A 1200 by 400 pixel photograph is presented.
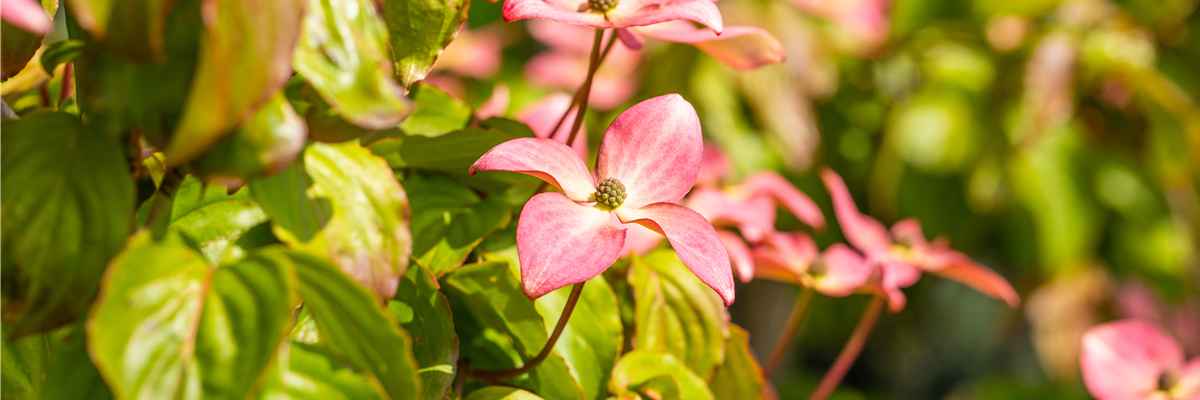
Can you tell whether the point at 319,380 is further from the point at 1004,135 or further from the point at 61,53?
the point at 1004,135

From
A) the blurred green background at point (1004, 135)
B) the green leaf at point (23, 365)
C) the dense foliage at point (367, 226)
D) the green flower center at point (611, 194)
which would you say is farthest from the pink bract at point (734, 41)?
the blurred green background at point (1004, 135)

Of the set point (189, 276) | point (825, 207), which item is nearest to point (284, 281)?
point (189, 276)

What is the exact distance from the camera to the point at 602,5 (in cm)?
38

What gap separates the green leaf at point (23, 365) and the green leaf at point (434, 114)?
0.20 m

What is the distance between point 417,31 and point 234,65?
0.10 metres

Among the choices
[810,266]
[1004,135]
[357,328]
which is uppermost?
[357,328]

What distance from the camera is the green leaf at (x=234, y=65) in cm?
23

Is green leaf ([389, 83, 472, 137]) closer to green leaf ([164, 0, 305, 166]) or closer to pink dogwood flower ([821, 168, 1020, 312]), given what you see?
green leaf ([164, 0, 305, 166])

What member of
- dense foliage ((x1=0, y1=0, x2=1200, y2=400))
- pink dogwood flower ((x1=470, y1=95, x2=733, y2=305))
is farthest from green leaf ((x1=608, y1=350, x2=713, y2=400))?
pink dogwood flower ((x1=470, y1=95, x2=733, y2=305))

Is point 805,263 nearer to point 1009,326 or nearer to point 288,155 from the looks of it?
point 288,155

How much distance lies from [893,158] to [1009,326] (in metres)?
0.47

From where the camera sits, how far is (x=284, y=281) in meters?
0.25

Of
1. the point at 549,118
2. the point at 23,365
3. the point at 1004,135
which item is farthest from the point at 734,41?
the point at 1004,135

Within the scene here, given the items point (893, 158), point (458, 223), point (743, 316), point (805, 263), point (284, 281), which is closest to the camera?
point (284, 281)
